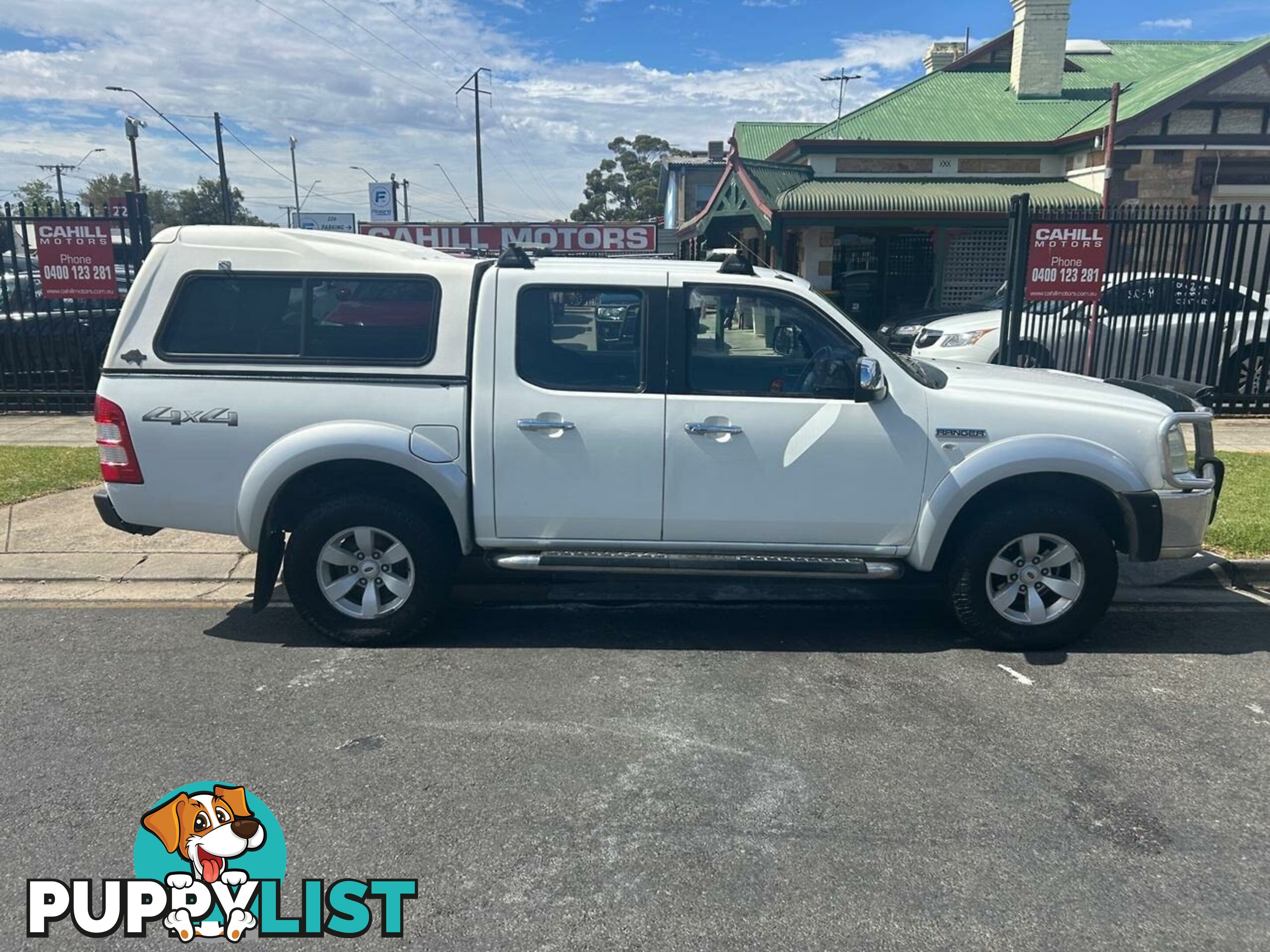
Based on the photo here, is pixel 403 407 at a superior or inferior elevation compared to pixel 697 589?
superior

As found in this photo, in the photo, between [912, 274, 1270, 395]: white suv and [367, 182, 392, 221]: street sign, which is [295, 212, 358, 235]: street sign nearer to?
[367, 182, 392, 221]: street sign

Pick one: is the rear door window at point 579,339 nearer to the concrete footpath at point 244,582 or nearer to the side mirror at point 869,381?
the side mirror at point 869,381

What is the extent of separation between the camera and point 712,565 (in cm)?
475

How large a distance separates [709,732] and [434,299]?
248 cm

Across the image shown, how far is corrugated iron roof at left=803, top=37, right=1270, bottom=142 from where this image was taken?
1908 cm

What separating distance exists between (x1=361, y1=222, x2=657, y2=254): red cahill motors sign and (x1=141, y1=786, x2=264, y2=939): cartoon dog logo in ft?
62.6

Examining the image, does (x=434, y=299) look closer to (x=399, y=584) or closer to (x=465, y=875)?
(x=399, y=584)

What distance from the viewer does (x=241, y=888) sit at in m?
→ 3.03

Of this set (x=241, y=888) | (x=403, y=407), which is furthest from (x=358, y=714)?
(x=403, y=407)

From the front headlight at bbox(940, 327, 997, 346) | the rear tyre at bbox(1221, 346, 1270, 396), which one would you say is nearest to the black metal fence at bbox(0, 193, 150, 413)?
the front headlight at bbox(940, 327, 997, 346)

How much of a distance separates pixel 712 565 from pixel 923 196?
636 inches

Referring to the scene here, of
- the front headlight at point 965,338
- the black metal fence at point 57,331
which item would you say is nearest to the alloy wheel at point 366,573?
the black metal fence at point 57,331

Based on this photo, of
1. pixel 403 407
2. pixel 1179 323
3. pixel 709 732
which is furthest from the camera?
pixel 1179 323

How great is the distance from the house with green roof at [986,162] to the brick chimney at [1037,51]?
0.03 meters
